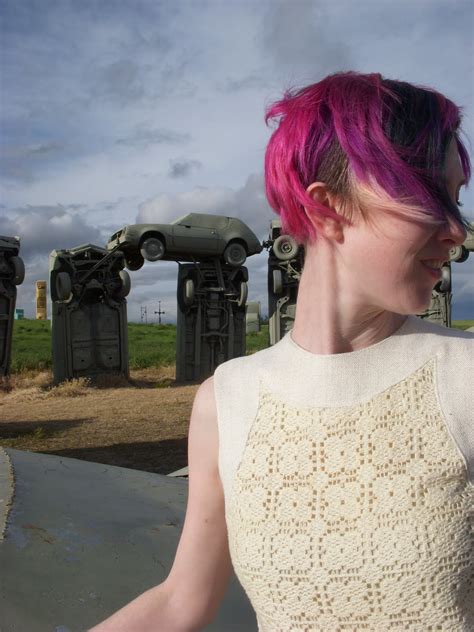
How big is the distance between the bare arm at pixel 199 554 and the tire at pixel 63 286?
38.3 feet

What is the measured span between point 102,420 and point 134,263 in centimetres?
506

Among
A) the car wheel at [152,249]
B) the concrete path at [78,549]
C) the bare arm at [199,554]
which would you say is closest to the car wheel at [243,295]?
the car wheel at [152,249]

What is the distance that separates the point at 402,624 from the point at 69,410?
31.2 ft

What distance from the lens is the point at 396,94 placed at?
3.24ft

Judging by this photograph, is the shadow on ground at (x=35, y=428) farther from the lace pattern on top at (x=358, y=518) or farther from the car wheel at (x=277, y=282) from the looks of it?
the lace pattern on top at (x=358, y=518)

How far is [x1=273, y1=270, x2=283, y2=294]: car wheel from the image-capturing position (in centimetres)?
1272

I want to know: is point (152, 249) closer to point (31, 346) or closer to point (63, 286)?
point (63, 286)

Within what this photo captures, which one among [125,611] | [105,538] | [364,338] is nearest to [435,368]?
[364,338]

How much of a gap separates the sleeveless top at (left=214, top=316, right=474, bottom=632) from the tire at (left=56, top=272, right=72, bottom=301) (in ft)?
38.5

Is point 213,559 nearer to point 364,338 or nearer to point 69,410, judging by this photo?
point 364,338

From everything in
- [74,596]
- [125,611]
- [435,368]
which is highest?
[435,368]

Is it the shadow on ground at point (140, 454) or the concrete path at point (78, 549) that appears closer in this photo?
the concrete path at point (78, 549)

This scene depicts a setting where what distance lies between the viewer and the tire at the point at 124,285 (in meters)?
13.1

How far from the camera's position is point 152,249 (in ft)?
42.1
